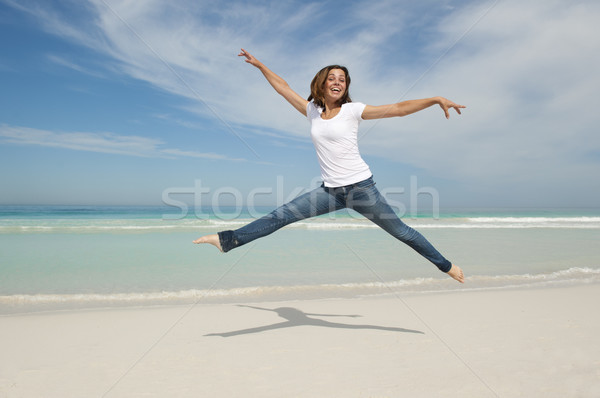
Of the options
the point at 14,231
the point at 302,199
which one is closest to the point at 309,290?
the point at 302,199

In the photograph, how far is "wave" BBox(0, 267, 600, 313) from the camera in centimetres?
500

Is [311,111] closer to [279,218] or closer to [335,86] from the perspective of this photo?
[335,86]

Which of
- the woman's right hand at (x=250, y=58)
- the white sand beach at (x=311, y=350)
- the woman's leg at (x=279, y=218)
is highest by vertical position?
the woman's right hand at (x=250, y=58)

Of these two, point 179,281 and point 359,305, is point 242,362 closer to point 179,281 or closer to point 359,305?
point 359,305

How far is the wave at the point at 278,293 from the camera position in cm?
500

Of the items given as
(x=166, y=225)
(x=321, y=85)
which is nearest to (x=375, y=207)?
(x=321, y=85)

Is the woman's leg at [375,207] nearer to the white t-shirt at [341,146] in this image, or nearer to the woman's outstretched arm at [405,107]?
the white t-shirt at [341,146]

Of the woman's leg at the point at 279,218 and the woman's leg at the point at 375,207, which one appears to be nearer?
the woman's leg at the point at 279,218

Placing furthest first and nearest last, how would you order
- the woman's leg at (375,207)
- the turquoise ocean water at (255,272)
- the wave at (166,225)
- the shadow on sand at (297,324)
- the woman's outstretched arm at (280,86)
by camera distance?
the wave at (166,225) → the turquoise ocean water at (255,272) → the shadow on sand at (297,324) → the woman's outstretched arm at (280,86) → the woman's leg at (375,207)

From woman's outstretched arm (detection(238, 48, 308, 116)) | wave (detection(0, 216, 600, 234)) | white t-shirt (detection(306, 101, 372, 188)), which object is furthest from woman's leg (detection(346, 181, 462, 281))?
wave (detection(0, 216, 600, 234))

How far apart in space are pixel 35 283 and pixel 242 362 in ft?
15.6

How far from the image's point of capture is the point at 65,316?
4.31 metres

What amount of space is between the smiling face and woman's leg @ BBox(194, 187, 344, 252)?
792 mm

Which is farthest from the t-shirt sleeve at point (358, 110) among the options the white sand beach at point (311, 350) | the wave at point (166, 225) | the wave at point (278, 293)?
the wave at point (166, 225)
